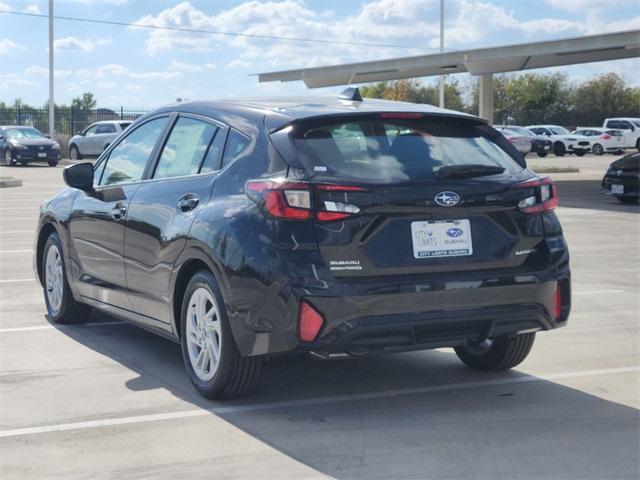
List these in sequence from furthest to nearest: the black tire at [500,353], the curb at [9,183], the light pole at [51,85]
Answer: the light pole at [51,85]
the curb at [9,183]
the black tire at [500,353]

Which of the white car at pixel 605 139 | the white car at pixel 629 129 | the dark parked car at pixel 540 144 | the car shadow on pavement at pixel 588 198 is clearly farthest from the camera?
the white car at pixel 605 139

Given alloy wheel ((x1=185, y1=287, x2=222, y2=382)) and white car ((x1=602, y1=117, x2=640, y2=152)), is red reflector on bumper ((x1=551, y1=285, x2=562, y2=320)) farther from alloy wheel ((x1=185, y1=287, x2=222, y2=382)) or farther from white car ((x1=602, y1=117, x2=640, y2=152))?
white car ((x1=602, y1=117, x2=640, y2=152))

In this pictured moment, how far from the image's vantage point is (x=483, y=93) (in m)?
43.2

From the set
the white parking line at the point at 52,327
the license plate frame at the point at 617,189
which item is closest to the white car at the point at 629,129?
the license plate frame at the point at 617,189

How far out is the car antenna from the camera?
21.9 feet

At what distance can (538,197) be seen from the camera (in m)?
6.00

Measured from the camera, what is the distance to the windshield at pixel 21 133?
39562 mm

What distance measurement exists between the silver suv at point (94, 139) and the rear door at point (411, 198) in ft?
112

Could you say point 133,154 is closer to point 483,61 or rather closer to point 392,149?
point 392,149

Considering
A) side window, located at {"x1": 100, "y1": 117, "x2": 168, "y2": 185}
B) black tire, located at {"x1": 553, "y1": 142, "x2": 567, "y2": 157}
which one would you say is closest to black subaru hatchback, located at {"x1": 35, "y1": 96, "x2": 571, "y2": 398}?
side window, located at {"x1": 100, "y1": 117, "x2": 168, "y2": 185}

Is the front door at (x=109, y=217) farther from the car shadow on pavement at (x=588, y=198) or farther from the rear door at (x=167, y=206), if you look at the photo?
the car shadow on pavement at (x=588, y=198)

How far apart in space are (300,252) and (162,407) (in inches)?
51.2

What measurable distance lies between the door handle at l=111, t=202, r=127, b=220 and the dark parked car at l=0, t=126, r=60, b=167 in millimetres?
32762

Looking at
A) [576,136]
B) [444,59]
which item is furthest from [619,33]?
[576,136]
